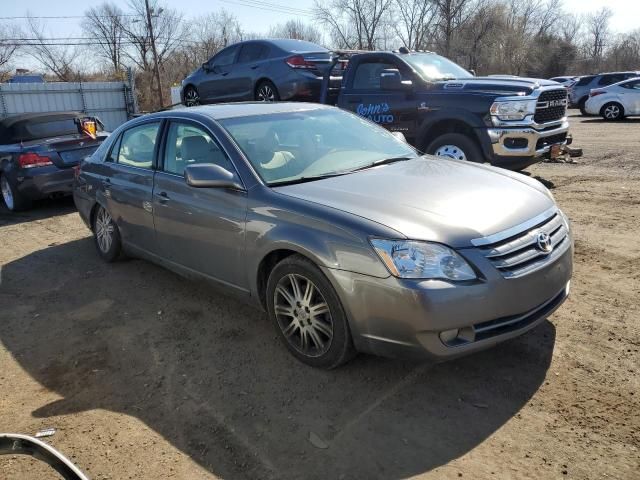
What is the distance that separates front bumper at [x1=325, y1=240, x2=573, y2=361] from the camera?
2807 millimetres

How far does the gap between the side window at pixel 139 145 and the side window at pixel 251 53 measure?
5.30 m

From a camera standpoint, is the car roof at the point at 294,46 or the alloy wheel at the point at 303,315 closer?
the alloy wheel at the point at 303,315

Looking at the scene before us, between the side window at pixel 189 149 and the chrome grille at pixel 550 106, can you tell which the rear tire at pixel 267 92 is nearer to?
the chrome grille at pixel 550 106

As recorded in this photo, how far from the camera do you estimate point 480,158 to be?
726 centimetres

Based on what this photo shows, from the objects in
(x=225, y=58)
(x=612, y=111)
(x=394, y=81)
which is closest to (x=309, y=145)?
(x=394, y=81)

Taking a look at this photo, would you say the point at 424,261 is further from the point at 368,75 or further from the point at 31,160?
the point at 31,160

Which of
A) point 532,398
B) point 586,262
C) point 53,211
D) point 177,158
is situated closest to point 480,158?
point 586,262

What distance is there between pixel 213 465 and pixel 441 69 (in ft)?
23.5

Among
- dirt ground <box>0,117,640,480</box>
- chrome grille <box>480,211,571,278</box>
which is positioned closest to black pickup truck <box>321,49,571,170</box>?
dirt ground <box>0,117,640,480</box>

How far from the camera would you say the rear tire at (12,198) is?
8.44 metres

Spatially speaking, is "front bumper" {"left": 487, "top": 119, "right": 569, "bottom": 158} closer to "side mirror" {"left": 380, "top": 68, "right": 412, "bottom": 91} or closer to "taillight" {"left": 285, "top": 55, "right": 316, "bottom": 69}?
"side mirror" {"left": 380, "top": 68, "right": 412, "bottom": 91}

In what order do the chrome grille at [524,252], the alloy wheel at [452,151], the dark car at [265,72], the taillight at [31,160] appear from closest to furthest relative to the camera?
the chrome grille at [524,252] < the alloy wheel at [452,151] < the taillight at [31,160] < the dark car at [265,72]

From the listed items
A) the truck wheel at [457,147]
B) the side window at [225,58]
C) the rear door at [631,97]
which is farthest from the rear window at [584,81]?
the truck wheel at [457,147]

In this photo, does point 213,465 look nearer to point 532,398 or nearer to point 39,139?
point 532,398
